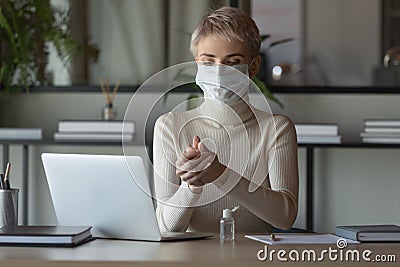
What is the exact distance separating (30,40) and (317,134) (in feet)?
4.94

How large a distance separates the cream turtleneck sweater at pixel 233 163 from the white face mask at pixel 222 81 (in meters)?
0.07

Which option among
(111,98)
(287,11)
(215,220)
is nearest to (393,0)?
(287,11)

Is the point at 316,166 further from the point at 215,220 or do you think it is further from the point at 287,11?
the point at 215,220

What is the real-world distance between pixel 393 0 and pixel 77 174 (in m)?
2.73

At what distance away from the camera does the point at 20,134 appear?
411 cm

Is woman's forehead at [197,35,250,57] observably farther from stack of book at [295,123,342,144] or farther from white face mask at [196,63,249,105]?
stack of book at [295,123,342,144]

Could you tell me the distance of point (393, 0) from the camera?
171 inches

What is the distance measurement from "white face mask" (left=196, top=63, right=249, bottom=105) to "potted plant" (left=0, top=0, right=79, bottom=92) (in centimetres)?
198

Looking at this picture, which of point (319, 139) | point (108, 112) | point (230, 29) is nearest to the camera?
point (230, 29)

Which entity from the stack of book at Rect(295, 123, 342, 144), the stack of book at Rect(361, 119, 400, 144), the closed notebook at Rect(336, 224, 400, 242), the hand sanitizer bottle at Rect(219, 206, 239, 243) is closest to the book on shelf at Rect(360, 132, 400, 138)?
the stack of book at Rect(361, 119, 400, 144)

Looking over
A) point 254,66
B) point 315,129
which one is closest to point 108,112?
point 315,129

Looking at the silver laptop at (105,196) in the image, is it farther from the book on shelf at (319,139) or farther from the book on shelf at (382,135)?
the book on shelf at (382,135)

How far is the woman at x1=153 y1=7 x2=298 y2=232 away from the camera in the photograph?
227cm

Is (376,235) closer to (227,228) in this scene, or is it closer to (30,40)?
(227,228)
